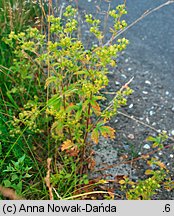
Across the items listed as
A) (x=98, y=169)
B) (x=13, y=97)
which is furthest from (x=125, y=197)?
(x=13, y=97)

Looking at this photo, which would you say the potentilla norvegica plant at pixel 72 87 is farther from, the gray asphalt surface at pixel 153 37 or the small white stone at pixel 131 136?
the gray asphalt surface at pixel 153 37

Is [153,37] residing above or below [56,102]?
below

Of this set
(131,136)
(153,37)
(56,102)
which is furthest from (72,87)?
(153,37)

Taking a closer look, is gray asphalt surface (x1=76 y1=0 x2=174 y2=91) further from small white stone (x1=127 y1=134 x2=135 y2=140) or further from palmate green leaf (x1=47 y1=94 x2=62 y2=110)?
palmate green leaf (x1=47 y1=94 x2=62 y2=110)

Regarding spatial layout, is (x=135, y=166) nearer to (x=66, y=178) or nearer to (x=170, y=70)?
(x=66, y=178)

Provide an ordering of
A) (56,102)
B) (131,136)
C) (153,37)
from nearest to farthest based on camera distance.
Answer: (56,102) → (131,136) → (153,37)

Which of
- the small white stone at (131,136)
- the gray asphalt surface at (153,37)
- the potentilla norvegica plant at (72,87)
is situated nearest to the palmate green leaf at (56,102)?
the potentilla norvegica plant at (72,87)

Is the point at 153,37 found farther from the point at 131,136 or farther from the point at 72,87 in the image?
the point at 72,87

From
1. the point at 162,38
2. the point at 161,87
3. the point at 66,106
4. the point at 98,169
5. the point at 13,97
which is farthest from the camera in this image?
the point at 162,38

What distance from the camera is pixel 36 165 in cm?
261

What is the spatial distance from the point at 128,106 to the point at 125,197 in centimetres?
76

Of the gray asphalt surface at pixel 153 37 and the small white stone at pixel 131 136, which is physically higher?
the gray asphalt surface at pixel 153 37

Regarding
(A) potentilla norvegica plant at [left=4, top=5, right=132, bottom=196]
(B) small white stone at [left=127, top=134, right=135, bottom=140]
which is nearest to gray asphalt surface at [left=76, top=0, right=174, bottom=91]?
(B) small white stone at [left=127, top=134, right=135, bottom=140]

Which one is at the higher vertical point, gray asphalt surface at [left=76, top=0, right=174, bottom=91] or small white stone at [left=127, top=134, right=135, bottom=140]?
gray asphalt surface at [left=76, top=0, right=174, bottom=91]
